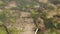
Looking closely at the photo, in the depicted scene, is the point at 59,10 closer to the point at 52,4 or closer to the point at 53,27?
the point at 52,4

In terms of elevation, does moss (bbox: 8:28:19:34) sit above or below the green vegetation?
below

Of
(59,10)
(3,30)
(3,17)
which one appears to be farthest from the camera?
(59,10)

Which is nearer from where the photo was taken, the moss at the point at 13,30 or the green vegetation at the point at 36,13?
the moss at the point at 13,30

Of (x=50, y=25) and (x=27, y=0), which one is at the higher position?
(x=27, y=0)

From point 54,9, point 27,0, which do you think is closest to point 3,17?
point 27,0

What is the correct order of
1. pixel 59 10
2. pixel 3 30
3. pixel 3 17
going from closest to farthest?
pixel 3 30
pixel 3 17
pixel 59 10

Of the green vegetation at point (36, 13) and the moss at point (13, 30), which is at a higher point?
the green vegetation at point (36, 13)

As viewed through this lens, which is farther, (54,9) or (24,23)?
(54,9)

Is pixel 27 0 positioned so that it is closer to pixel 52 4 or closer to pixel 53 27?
pixel 52 4

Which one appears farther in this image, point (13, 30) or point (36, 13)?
point (36, 13)

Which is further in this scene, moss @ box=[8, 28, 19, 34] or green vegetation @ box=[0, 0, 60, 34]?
green vegetation @ box=[0, 0, 60, 34]

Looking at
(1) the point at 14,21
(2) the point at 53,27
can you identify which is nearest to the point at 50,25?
(2) the point at 53,27
